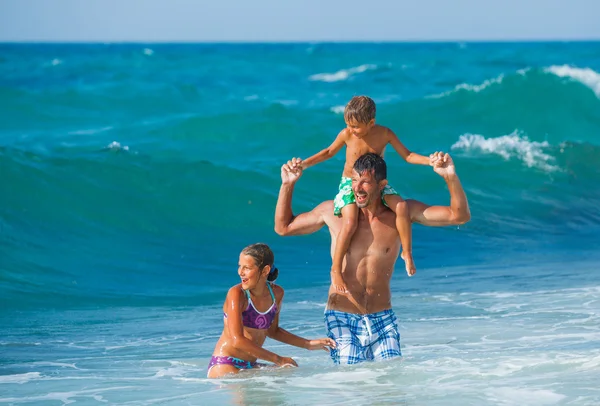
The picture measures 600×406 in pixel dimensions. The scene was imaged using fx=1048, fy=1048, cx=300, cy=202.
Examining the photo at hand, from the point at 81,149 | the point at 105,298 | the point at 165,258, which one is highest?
the point at 81,149

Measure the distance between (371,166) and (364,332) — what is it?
0.96m

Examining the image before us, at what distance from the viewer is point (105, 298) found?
10.7m

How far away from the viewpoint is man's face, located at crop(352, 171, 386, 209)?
228 inches

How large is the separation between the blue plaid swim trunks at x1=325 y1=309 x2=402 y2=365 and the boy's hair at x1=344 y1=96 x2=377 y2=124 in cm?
116

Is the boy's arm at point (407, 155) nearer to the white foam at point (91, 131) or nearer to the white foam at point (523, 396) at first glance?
the white foam at point (523, 396)

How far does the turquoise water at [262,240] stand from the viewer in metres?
6.30

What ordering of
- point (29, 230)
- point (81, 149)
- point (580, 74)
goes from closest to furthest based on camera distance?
point (29, 230) → point (81, 149) → point (580, 74)

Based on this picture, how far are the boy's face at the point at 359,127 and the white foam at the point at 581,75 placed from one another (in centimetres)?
2220

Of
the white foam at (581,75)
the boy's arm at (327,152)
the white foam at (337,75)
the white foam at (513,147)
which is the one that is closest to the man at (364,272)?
the boy's arm at (327,152)

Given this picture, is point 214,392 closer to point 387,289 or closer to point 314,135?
point 387,289

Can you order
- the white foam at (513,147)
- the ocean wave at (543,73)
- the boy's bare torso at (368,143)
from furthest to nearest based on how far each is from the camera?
the ocean wave at (543,73)
the white foam at (513,147)
the boy's bare torso at (368,143)

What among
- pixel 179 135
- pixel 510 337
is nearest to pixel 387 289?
pixel 510 337

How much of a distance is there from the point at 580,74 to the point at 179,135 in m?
12.5

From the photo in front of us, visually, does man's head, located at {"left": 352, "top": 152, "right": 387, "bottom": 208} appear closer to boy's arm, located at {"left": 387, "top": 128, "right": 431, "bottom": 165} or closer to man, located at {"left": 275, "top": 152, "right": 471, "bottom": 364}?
man, located at {"left": 275, "top": 152, "right": 471, "bottom": 364}
